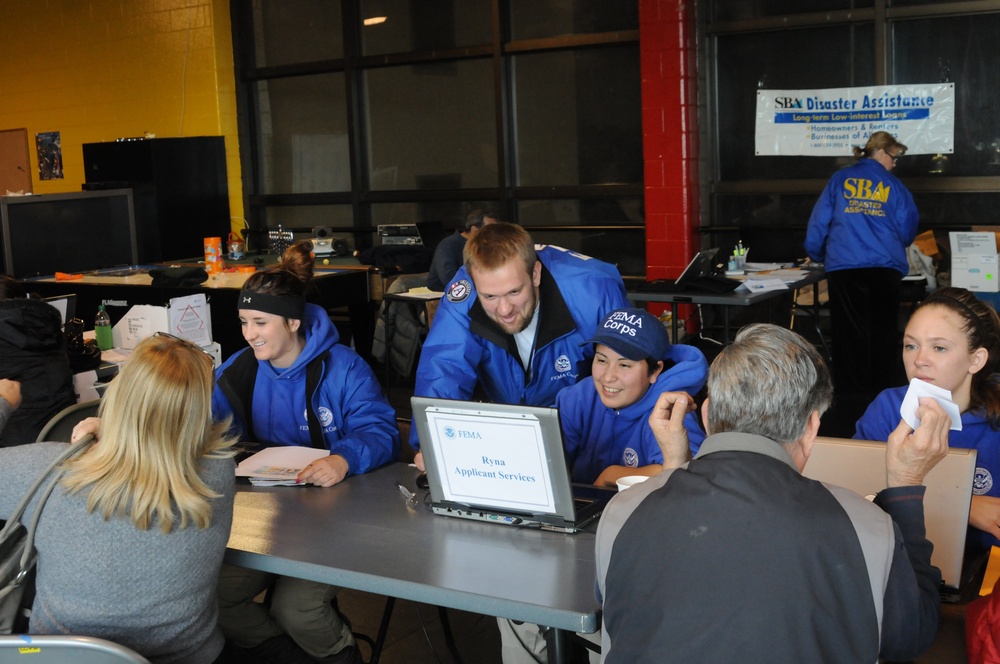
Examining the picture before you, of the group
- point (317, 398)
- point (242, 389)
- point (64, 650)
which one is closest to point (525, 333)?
point (317, 398)

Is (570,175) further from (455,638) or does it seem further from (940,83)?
(455,638)

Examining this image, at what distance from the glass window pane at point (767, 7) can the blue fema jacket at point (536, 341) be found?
15.3 feet

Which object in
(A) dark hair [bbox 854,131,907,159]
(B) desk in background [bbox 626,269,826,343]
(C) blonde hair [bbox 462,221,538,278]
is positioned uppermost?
(A) dark hair [bbox 854,131,907,159]

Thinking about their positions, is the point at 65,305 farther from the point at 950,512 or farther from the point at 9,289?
the point at 950,512

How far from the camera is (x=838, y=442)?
2252 mm

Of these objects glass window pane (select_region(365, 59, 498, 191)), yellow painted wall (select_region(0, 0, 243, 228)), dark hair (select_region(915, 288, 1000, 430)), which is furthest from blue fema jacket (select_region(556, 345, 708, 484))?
yellow painted wall (select_region(0, 0, 243, 228))

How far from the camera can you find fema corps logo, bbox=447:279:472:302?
322 centimetres

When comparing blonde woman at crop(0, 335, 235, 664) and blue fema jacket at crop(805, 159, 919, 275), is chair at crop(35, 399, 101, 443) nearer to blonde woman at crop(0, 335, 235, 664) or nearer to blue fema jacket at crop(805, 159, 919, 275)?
blonde woman at crop(0, 335, 235, 664)

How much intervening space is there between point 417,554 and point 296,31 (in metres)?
8.07

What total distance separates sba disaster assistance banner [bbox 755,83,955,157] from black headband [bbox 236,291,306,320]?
523 centimetres

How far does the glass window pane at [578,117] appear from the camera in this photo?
7.93 metres

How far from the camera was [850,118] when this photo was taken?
7.22m

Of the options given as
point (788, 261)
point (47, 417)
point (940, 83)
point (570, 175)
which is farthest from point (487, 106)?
point (47, 417)

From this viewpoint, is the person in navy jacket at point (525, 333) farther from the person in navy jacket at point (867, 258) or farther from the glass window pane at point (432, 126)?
the glass window pane at point (432, 126)
